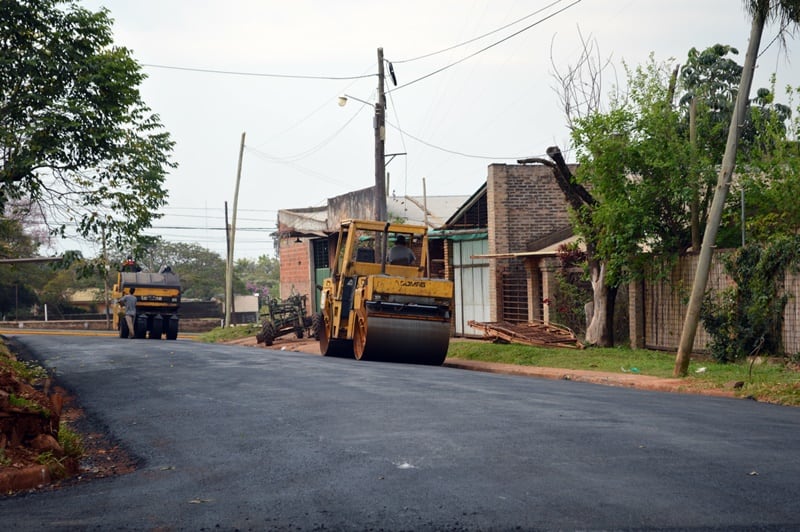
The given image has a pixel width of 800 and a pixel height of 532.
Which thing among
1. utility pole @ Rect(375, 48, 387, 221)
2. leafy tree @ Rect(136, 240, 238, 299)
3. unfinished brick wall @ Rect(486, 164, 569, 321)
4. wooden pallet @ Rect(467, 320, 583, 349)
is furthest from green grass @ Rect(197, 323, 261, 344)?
leafy tree @ Rect(136, 240, 238, 299)

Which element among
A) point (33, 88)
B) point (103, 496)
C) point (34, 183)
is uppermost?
point (33, 88)

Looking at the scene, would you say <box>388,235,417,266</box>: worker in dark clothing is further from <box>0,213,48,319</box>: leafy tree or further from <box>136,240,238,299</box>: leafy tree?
<box>136,240,238,299</box>: leafy tree

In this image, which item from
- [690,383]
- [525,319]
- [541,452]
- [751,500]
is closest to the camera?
[751,500]

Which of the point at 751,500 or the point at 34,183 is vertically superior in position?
the point at 34,183

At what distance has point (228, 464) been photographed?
8602 mm

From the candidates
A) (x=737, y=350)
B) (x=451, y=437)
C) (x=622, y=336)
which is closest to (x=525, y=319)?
(x=622, y=336)

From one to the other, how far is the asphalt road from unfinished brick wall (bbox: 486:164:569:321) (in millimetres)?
14666

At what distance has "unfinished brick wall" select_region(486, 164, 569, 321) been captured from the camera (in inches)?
1134

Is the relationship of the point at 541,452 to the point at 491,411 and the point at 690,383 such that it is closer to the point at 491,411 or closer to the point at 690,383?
the point at 491,411

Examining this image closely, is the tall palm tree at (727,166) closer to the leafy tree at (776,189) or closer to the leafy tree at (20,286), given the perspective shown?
the leafy tree at (776,189)

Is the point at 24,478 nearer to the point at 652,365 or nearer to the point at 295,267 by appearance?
the point at 652,365

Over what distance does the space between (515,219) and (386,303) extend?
908 centimetres

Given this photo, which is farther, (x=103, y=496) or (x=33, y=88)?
(x=33, y=88)

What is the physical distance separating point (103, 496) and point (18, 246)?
184 feet
